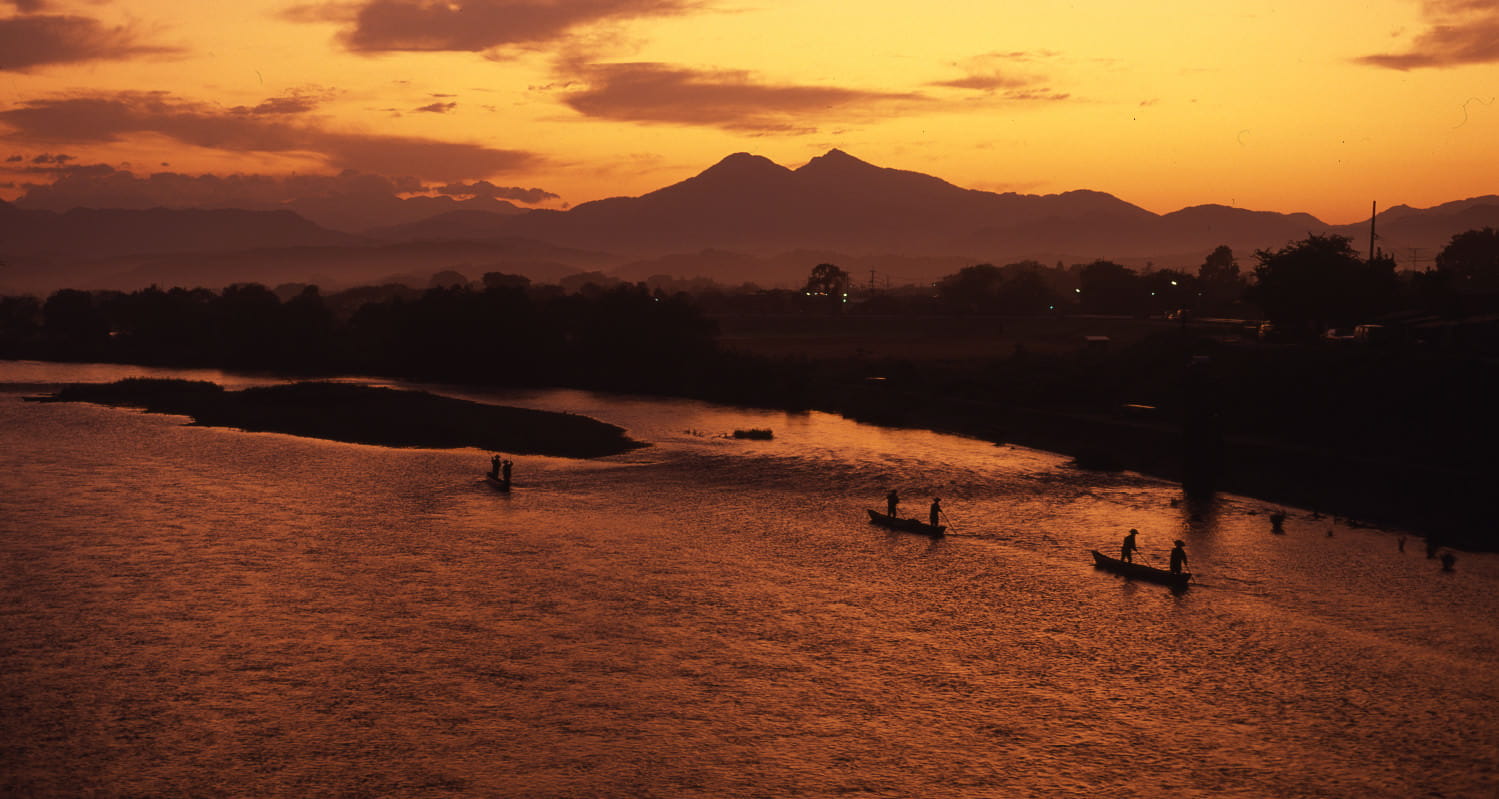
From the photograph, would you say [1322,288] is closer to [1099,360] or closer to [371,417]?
[1099,360]

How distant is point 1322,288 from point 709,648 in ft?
284

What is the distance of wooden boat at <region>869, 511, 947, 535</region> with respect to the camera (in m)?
53.5

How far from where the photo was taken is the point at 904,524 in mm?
54906

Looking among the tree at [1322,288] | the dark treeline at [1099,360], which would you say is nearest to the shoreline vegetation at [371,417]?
the dark treeline at [1099,360]

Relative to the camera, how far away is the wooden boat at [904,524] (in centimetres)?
5350

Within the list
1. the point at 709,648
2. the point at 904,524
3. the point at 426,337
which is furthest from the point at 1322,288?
the point at 426,337

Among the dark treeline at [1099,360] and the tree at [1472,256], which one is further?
the tree at [1472,256]

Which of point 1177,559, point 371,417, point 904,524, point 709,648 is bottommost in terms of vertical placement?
point 709,648

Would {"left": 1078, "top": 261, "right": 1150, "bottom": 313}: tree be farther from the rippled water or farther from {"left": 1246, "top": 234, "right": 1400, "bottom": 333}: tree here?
the rippled water

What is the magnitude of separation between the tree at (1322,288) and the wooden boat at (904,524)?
2573 inches

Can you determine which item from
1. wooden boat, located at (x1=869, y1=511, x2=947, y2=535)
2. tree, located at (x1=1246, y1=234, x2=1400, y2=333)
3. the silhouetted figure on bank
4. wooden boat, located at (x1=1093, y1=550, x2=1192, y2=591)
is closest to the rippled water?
wooden boat, located at (x1=1093, y1=550, x2=1192, y2=591)

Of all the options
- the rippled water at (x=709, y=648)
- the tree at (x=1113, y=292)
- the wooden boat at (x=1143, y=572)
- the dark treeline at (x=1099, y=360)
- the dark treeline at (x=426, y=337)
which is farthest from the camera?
the tree at (x=1113, y=292)

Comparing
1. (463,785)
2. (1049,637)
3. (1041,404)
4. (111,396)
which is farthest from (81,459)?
(1041,404)

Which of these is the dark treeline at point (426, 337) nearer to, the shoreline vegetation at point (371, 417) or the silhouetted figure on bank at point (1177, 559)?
the shoreline vegetation at point (371, 417)
